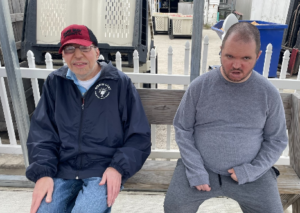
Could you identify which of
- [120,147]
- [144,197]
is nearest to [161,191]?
[144,197]

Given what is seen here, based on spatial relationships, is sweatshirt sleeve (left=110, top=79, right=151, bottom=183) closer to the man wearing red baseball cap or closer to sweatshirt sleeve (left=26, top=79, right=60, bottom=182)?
the man wearing red baseball cap

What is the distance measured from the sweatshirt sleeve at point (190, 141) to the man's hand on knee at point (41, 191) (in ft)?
2.64

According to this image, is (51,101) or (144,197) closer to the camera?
(51,101)

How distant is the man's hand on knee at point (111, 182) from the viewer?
4.86 feet

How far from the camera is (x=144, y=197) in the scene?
229 centimetres

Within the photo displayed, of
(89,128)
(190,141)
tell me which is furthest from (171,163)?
(89,128)

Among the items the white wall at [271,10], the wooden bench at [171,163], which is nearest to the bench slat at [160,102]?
the wooden bench at [171,163]

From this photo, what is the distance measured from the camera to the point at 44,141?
63.4 inches

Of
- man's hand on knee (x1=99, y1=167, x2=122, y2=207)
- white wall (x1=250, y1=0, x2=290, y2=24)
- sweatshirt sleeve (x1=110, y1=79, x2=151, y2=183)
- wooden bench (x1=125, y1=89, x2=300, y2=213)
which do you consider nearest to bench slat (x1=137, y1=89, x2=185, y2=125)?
wooden bench (x1=125, y1=89, x2=300, y2=213)

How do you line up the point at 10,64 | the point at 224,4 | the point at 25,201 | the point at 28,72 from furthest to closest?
the point at 224,4
the point at 28,72
the point at 25,201
the point at 10,64

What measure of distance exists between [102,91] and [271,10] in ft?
29.2

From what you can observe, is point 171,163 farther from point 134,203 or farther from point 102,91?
point 102,91

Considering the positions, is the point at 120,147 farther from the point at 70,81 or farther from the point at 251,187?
the point at 251,187

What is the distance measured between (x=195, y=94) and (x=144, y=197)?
1.21 m
